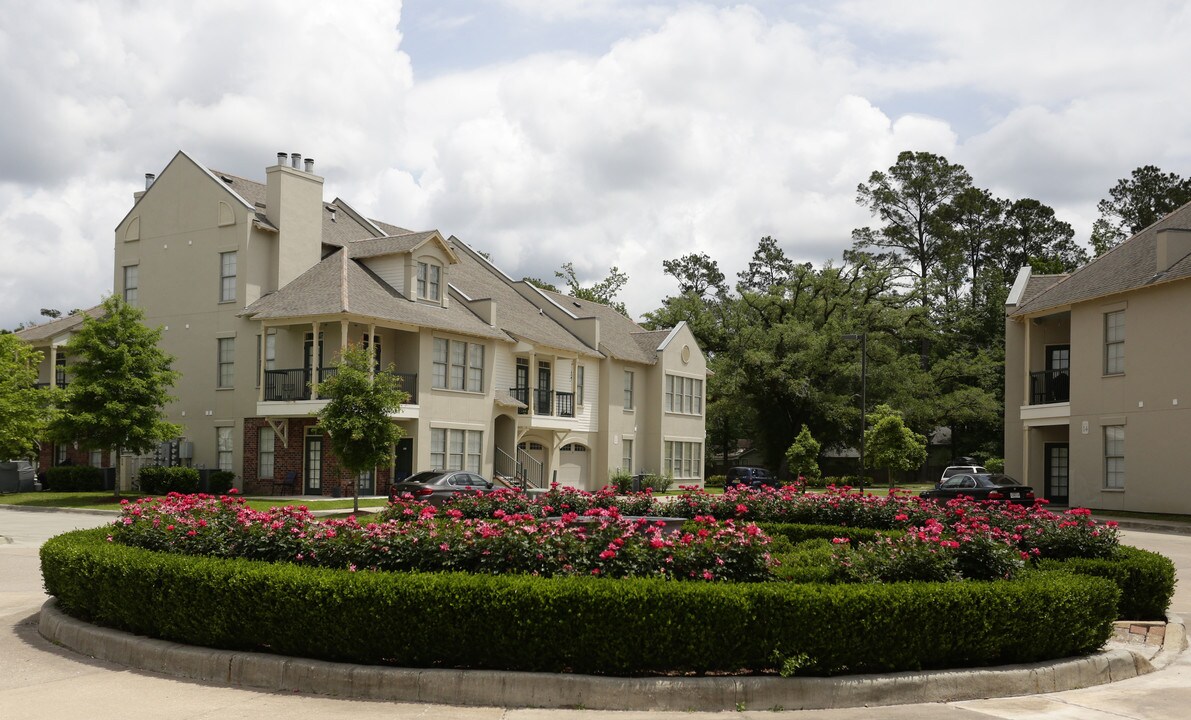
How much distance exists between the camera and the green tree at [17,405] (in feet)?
125

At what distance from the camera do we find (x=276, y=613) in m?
9.18

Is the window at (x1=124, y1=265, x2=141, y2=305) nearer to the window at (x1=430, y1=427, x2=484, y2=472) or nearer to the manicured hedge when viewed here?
the window at (x1=430, y1=427, x2=484, y2=472)

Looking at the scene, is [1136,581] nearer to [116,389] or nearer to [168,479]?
[168,479]

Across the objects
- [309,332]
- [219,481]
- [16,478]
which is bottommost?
[16,478]

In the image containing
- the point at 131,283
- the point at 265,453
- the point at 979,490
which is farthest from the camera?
the point at 131,283

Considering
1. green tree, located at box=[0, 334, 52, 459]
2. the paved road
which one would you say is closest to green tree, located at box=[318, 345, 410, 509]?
green tree, located at box=[0, 334, 52, 459]

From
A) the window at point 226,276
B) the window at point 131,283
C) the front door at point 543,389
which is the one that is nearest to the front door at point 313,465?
the window at point 226,276

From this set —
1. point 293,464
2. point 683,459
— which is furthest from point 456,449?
point 683,459

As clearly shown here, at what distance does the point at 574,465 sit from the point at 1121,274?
2228cm

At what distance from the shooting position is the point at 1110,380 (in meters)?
34.8

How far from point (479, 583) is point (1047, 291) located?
116 ft

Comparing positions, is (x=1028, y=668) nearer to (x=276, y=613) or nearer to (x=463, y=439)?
(x=276, y=613)

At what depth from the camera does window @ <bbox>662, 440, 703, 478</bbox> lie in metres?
50.9

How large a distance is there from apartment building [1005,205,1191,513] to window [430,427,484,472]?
→ 1972 cm
